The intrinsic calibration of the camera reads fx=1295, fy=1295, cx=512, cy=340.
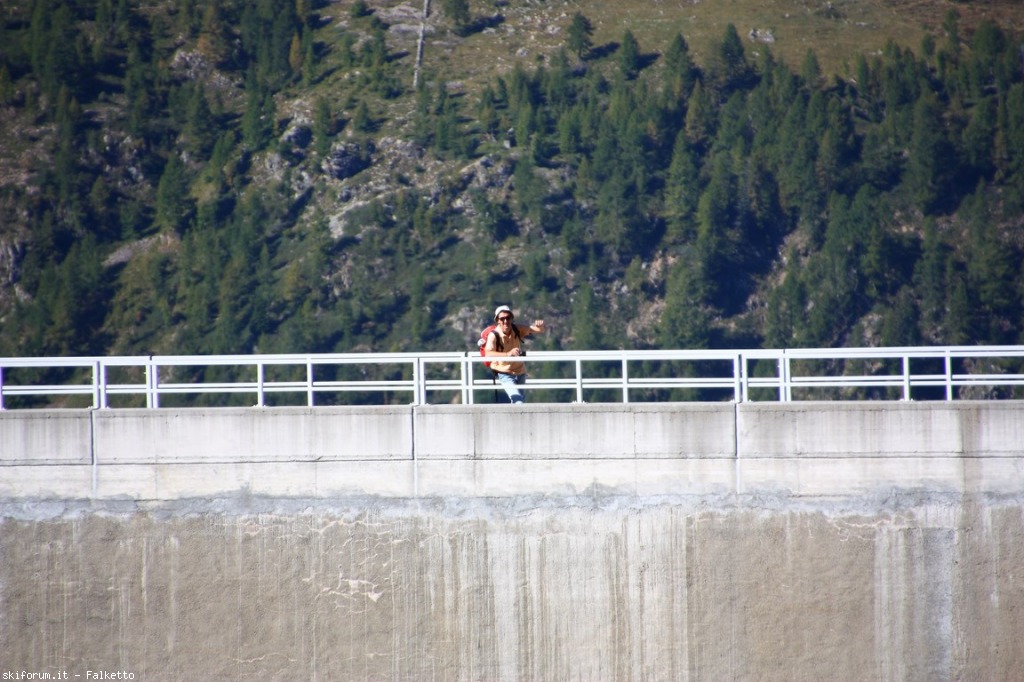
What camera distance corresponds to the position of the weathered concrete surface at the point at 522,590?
13461 millimetres

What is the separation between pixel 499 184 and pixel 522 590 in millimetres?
46773

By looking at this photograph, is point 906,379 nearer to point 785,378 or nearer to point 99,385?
point 785,378

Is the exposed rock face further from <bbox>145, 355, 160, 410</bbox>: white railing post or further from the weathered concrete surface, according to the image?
the weathered concrete surface

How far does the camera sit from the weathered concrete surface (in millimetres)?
13461

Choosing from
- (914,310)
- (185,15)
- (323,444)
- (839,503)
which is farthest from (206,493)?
(185,15)

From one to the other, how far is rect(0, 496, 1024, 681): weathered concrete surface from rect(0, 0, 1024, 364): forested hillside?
37.6 m

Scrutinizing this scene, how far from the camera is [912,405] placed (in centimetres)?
1355

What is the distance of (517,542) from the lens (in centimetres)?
1394

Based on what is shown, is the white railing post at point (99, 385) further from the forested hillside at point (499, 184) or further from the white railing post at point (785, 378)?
the forested hillside at point (499, 184)

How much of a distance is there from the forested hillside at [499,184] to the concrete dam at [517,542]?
123 feet

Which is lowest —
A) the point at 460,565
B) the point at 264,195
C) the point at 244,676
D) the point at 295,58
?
the point at 244,676

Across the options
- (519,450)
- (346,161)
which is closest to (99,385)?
(519,450)

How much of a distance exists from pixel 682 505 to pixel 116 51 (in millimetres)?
61115

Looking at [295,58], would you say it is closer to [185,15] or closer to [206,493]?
[185,15]
